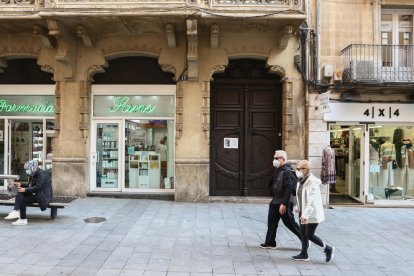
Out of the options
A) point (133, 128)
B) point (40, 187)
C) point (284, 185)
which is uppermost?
point (133, 128)

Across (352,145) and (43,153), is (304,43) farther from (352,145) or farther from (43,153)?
(43,153)

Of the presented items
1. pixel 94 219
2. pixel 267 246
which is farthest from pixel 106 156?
pixel 267 246

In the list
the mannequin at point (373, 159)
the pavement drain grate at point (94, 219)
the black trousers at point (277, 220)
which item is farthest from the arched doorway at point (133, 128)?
the mannequin at point (373, 159)

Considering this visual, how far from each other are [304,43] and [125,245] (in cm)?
758

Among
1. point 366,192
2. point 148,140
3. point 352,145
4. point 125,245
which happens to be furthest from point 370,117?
point 125,245

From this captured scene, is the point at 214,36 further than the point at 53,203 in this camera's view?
Yes

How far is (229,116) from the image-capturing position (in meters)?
11.8

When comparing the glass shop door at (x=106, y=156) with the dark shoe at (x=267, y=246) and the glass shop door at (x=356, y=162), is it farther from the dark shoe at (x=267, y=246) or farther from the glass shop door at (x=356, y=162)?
the glass shop door at (x=356, y=162)

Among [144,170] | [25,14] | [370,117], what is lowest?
[144,170]

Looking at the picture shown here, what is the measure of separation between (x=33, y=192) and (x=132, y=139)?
4.29 metres

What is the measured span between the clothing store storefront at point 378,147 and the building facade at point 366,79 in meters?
0.03

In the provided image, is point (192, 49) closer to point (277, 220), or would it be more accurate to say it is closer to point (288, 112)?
point (288, 112)

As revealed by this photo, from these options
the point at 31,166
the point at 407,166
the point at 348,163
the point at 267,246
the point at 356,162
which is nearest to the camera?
the point at 267,246

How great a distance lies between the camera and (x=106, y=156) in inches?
472
